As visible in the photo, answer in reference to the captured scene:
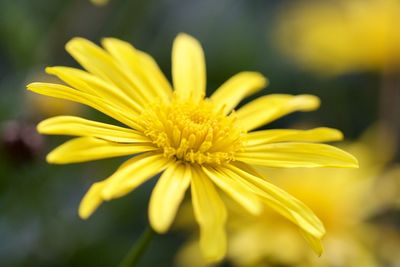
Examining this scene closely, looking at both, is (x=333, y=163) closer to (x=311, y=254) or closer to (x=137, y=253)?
(x=137, y=253)

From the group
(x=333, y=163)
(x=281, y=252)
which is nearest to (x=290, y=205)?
(x=333, y=163)

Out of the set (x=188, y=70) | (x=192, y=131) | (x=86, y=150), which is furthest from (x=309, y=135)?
(x=86, y=150)

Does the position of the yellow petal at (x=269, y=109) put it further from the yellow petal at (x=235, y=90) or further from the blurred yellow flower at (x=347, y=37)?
the blurred yellow flower at (x=347, y=37)

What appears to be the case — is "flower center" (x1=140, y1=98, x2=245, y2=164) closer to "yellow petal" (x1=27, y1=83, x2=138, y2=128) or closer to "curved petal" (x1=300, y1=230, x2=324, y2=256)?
"yellow petal" (x1=27, y1=83, x2=138, y2=128)

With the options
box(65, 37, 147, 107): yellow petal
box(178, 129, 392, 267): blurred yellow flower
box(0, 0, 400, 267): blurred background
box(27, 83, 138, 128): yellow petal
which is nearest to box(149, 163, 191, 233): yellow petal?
box(27, 83, 138, 128): yellow petal

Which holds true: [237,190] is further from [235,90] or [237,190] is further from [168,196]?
[235,90]

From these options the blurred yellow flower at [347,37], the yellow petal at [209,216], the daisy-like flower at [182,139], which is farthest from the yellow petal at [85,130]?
the blurred yellow flower at [347,37]
